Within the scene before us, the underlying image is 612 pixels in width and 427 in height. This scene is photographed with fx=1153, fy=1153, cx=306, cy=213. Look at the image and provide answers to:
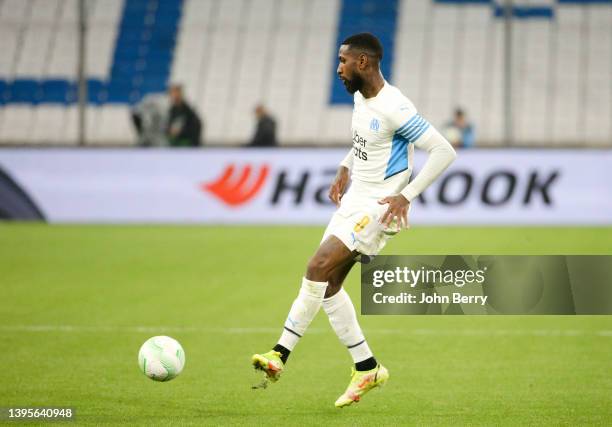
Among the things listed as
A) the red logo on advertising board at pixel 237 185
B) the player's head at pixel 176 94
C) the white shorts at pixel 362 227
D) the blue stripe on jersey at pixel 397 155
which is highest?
the blue stripe on jersey at pixel 397 155

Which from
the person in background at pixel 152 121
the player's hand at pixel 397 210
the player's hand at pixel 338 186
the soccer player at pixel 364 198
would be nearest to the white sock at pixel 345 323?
the soccer player at pixel 364 198

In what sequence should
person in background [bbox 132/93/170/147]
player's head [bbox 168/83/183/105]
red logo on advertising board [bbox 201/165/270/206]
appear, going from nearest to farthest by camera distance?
red logo on advertising board [bbox 201/165/270/206]
player's head [bbox 168/83/183/105]
person in background [bbox 132/93/170/147]

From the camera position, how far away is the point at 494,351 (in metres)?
9.22

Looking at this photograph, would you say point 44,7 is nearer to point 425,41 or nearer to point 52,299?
point 425,41

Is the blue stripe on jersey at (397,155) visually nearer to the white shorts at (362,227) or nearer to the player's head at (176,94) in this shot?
the white shorts at (362,227)

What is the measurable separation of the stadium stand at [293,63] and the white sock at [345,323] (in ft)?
73.2

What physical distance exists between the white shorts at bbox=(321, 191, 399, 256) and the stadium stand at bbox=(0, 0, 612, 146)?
2231 centimetres

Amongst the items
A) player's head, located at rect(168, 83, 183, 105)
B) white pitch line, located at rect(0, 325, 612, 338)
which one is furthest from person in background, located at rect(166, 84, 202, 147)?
white pitch line, located at rect(0, 325, 612, 338)

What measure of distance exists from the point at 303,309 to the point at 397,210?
837 millimetres

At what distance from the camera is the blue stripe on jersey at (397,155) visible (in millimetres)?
7129

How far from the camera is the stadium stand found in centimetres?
2994

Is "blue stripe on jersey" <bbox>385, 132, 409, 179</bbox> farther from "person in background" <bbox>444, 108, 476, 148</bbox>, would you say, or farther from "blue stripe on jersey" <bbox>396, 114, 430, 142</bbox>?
"person in background" <bbox>444, 108, 476, 148</bbox>

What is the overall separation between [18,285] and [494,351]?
5.92 m

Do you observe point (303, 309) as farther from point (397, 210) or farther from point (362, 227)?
point (397, 210)
